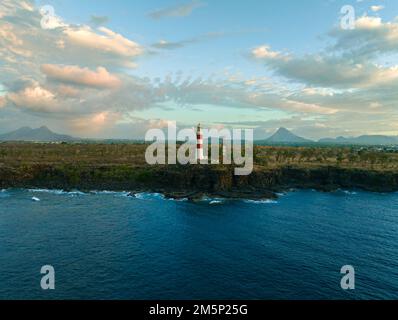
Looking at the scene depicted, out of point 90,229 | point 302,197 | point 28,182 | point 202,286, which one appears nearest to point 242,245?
point 202,286

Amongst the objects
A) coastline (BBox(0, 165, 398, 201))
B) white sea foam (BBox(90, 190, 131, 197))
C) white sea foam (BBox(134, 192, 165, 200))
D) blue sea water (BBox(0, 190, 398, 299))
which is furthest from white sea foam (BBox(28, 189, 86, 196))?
white sea foam (BBox(134, 192, 165, 200))

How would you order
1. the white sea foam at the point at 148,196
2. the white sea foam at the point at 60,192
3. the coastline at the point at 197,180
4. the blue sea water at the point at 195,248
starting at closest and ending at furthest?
1. the blue sea water at the point at 195,248
2. the white sea foam at the point at 148,196
3. the white sea foam at the point at 60,192
4. the coastline at the point at 197,180

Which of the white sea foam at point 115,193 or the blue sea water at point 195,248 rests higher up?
the white sea foam at point 115,193

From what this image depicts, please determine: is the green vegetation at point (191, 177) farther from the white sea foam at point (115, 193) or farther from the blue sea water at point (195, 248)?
the blue sea water at point (195, 248)

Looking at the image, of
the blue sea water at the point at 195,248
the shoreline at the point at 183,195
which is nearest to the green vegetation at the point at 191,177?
the shoreline at the point at 183,195

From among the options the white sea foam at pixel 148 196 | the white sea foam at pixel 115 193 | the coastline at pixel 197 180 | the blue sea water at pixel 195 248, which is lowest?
the blue sea water at pixel 195 248

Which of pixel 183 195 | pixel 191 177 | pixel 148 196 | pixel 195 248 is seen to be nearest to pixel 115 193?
pixel 148 196

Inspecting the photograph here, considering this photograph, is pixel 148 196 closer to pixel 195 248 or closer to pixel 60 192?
pixel 60 192

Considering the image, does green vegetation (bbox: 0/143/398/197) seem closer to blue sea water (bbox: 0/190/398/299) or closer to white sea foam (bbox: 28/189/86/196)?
white sea foam (bbox: 28/189/86/196)
